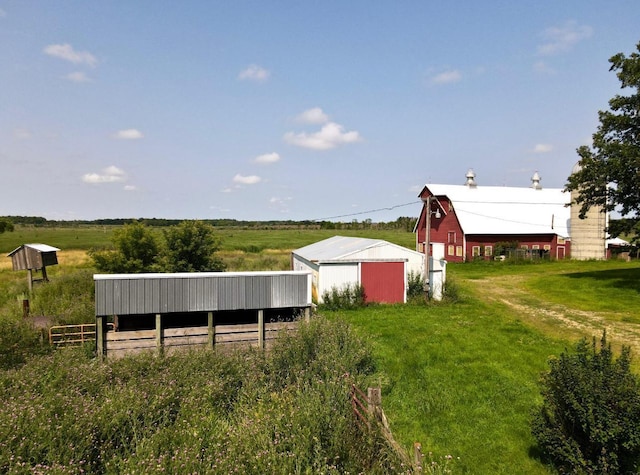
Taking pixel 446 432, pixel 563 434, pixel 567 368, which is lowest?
pixel 446 432

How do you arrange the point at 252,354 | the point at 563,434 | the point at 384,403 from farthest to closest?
the point at 252,354
the point at 384,403
the point at 563,434

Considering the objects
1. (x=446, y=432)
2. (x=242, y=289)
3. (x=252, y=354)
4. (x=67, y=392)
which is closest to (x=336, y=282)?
(x=242, y=289)

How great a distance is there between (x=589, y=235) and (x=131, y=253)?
43.6 m

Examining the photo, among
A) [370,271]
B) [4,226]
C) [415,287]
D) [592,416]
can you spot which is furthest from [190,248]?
[4,226]

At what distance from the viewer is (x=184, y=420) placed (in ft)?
23.2

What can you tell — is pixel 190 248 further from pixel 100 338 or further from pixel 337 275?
pixel 100 338

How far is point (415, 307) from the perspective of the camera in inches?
836

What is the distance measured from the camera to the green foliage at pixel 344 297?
2084 centimetres

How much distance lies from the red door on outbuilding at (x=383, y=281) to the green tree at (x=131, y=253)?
12562 mm

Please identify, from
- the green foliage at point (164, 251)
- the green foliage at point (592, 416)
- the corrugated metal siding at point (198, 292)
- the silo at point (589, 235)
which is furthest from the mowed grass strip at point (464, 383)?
the silo at point (589, 235)

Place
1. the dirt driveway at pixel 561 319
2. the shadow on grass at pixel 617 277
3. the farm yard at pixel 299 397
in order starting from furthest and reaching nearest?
the shadow on grass at pixel 617 277 → the dirt driveway at pixel 561 319 → the farm yard at pixel 299 397

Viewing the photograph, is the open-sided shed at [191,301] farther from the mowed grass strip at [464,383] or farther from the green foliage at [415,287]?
the green foliage at [415,287]

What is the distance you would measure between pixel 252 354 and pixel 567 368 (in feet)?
26.8

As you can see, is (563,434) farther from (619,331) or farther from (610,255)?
(610,255)
